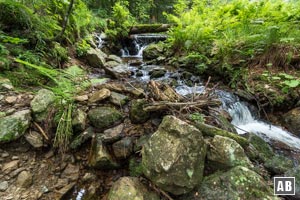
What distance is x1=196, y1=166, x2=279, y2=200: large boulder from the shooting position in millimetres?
1437

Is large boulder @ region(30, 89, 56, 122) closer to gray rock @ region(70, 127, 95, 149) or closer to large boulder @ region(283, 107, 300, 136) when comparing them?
gray rock @ region(70, 127, 95, 149)

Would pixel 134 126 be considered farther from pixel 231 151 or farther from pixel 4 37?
pixel 4 37

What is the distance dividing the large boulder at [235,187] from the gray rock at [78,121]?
4.45 ft

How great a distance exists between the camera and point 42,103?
2023 millimetres

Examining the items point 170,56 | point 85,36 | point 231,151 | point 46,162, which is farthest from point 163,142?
point 85,36

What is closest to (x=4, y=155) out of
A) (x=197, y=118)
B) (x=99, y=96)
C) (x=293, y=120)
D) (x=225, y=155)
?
(x=99, y=96)

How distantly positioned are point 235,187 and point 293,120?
2079 mm

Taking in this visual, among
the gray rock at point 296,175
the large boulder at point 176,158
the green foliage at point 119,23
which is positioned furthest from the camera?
the green foliage at point 119,23

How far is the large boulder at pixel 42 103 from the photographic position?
195 centimetres

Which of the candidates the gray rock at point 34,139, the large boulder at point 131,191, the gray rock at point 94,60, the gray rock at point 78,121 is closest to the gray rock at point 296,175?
the large boulder at point 131,191

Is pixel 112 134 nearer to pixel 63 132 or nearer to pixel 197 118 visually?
pixel 63 132

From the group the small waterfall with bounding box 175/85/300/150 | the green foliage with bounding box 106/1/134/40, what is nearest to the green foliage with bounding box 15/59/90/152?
A: the small waterfall with bounding box 175/85/300/150

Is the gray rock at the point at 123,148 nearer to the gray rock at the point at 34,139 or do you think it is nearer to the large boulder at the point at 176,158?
the large boulder at the point at 176,158

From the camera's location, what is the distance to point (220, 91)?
348 centimetres
